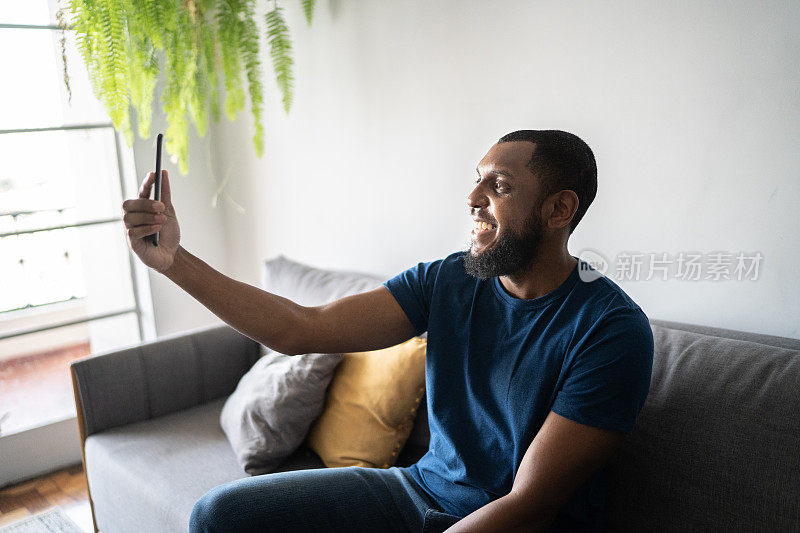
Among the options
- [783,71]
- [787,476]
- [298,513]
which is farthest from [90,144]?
[787,476]

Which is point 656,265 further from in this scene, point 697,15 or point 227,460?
point 227,460

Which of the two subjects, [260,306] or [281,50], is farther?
[281,50]

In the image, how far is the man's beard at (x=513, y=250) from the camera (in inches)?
49.6

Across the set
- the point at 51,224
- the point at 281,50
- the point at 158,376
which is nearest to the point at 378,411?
the point at 158,376

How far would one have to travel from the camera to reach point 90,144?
269 cm

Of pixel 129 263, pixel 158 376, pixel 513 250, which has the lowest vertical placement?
pixel 158 376

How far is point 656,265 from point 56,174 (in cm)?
228

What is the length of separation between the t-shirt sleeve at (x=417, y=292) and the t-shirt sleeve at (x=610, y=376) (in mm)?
395

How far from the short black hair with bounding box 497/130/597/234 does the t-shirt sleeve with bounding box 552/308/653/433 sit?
27cm

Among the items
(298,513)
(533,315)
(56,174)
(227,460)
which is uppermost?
(56,174)

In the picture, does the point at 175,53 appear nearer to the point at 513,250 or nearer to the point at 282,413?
the point at 282,413

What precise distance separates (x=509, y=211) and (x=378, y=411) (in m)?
0.66

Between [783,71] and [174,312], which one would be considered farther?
[174,312]

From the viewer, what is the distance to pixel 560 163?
1250mm
